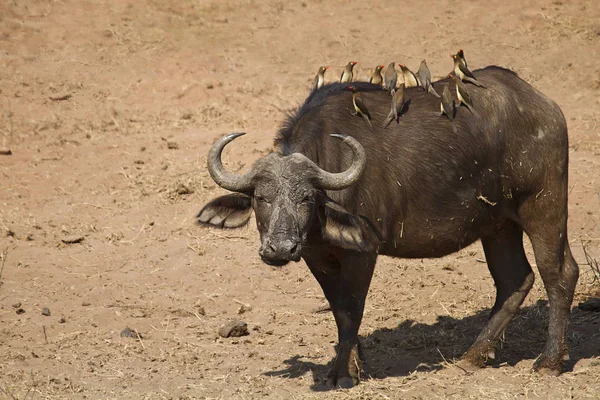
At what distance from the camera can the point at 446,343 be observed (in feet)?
→ 29.3

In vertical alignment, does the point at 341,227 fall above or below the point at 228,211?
above

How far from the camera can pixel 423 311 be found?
31.6ft

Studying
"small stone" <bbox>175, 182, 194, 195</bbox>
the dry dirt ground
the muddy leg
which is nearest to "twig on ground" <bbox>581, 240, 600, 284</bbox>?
the dry dirt ground

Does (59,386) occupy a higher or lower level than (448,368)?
lower

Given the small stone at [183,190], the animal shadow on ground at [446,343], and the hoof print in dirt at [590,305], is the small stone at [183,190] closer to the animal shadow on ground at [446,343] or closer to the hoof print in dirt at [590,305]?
the animal shadow on ground at [446,343]

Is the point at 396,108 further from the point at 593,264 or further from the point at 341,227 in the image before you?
the point at 593,264

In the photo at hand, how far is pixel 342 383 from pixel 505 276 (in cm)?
188

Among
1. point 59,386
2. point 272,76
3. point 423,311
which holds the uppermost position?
point 272,76

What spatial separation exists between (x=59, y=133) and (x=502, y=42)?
7.11m

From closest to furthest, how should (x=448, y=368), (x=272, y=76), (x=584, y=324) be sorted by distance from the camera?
(x=448, y=368) < (x=584, y=324) < (x=272, y=76)

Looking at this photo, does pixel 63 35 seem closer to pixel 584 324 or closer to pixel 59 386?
pixel 59 386

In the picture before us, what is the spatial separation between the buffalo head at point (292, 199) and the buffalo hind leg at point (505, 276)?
167 cm

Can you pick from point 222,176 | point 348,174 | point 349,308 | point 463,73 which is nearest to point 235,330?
point 349,308

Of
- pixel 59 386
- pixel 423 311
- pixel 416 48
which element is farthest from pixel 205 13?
pixel 59 386
